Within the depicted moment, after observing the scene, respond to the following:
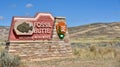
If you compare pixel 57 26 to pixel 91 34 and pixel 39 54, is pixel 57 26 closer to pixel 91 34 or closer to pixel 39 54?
pixel 39 54

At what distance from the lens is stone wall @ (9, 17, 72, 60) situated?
97.0ft

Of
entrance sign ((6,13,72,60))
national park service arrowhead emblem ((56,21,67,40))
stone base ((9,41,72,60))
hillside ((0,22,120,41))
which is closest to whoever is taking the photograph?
stone base ((9,41,72,60))

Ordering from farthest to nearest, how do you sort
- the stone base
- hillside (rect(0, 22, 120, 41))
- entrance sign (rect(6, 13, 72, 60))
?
hillside (rect(0, 22, 120, 41))
entrance sign (rect(6, 13, 72, 60))
the stone base

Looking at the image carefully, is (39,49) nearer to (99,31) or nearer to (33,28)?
(33,28)

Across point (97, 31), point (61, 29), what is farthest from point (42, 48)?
point (97, 31)

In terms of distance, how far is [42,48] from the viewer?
101ft

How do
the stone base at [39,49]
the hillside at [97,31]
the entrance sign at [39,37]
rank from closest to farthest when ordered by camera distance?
the stone base at [39,49]
the entrance sign at [39,37]
the hillside at [97,31]

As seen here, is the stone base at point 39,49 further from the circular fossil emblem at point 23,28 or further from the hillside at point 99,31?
the hillside at point 99,31

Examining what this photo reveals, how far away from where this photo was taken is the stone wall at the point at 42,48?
2958cm

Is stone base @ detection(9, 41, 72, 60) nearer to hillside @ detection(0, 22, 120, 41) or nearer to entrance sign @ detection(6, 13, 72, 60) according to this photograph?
entrance sign @ detection(6, 13, 72, 60)

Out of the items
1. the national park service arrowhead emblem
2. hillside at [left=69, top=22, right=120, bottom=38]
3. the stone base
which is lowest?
the stone base

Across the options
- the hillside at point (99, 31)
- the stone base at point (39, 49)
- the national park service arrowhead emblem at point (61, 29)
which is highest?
the hillside at point (99, 31)

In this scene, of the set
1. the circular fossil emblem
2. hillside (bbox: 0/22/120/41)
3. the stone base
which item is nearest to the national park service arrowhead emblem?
the stone base

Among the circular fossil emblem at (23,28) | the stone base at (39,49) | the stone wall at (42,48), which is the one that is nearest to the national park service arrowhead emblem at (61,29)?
the stone wall at (42,48)
